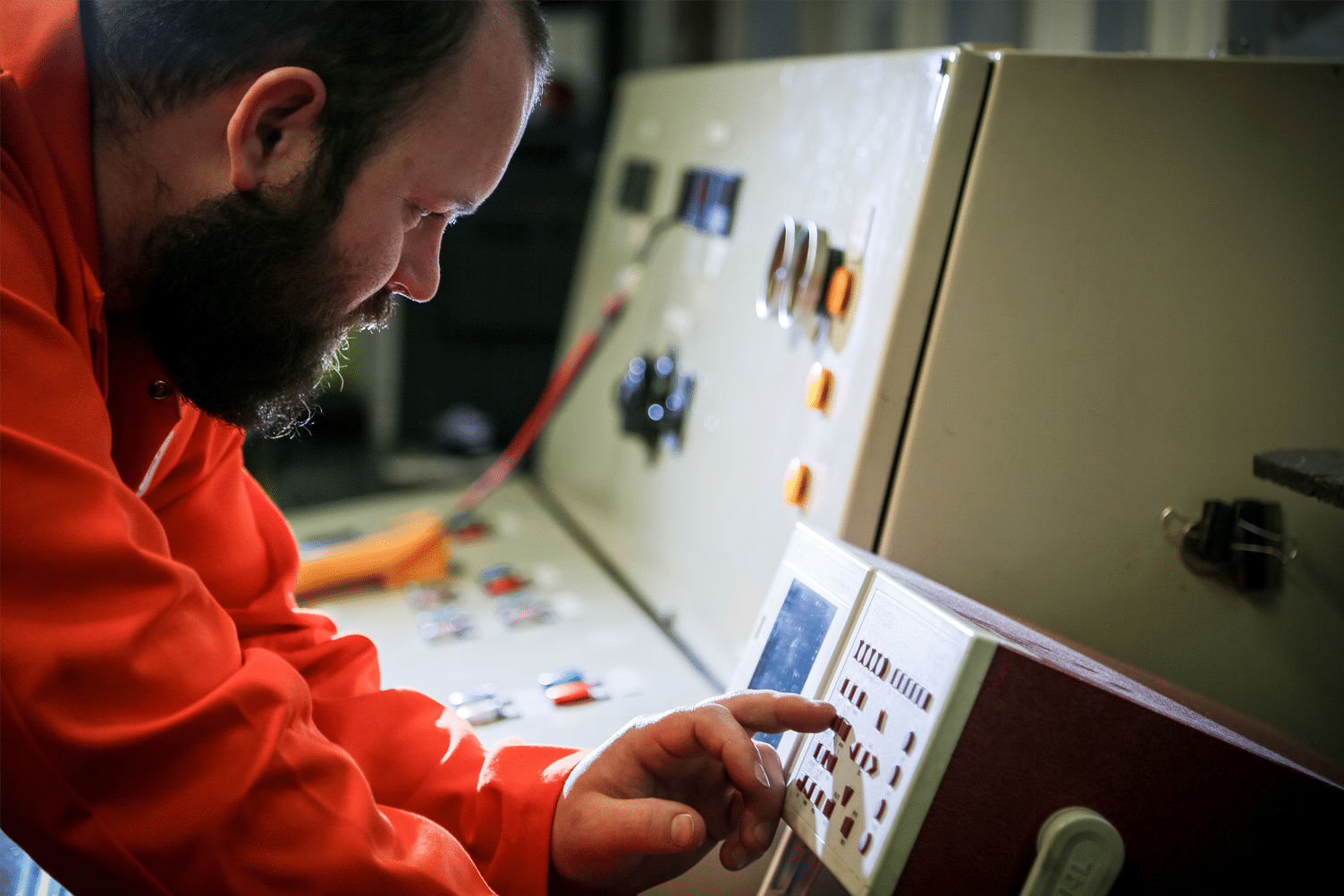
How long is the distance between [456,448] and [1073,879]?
5.55 ft

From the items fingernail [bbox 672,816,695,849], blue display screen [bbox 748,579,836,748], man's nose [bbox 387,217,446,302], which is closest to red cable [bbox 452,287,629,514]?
man's nose [bbox 387,217,446,302]

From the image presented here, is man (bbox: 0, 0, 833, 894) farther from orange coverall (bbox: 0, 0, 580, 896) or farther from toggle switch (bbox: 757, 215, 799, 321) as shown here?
toggle switch (bbox: 757, 215, 799, 321)

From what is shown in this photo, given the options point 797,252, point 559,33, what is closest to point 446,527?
point 797,252

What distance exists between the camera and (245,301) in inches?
29.5

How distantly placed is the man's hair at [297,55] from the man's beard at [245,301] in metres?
0.06

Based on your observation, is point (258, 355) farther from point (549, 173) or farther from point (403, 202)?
point (549, 173)

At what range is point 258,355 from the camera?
0.78 m

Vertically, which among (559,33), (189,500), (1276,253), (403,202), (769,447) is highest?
(559,33)

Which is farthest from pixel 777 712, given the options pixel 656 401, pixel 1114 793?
pixel 656 401

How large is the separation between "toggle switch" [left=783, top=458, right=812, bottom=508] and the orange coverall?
40 centimetres

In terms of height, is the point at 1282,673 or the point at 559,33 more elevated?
the point at 559,33

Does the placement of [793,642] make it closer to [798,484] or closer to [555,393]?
[798,484]

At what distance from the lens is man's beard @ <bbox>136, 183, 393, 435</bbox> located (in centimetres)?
71

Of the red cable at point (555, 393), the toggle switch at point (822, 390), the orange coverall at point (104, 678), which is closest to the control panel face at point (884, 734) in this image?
the orange coverall at point (104, 678)
